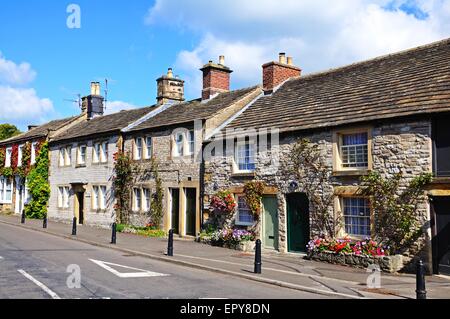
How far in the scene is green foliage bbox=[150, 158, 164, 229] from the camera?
23516 millimetres

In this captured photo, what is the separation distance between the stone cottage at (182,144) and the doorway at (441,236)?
1085 centimetres

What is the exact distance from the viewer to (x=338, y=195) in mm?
15758

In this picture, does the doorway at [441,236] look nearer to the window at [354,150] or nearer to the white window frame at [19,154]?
the window at [354,150]

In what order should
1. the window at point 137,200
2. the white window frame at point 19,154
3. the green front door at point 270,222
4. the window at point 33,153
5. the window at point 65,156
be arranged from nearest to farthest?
the green front door at point 270,222 < the window at point 137,200 < the window at point 65,156 < the window at point 33,153 < the white window frame at point 19,154

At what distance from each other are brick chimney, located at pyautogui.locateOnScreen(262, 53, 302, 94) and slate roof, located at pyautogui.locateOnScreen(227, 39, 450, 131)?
106cm

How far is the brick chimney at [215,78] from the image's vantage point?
25.9 metres

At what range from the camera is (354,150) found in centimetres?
1563

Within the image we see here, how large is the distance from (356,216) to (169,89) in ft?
56.0

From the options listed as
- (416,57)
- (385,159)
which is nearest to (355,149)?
(385,159)

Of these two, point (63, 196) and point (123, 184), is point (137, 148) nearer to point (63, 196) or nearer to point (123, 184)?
point (123, 184)

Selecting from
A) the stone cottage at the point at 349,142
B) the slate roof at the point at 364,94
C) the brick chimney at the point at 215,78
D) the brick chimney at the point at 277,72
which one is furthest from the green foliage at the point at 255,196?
the brick chimney at the point at 215,78

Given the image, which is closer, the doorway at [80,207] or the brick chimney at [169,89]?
the brick chimney at [169,89]

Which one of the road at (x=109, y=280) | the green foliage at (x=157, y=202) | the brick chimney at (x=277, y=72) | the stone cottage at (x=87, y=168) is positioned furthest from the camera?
the stone cottage at (x=87, y=168)

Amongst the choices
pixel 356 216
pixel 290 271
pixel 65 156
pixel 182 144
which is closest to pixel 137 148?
pixel 182 144
